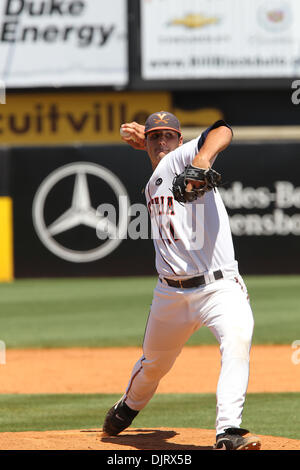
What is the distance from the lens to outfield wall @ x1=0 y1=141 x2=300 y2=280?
15.7 metres

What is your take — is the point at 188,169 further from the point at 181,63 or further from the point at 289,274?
the point at 181,63

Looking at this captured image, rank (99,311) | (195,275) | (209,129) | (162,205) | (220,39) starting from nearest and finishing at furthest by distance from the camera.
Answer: (209,129), (195,275), (162,205), (99,311), (220,39)

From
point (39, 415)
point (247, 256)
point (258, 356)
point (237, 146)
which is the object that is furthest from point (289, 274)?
point (39, 415)

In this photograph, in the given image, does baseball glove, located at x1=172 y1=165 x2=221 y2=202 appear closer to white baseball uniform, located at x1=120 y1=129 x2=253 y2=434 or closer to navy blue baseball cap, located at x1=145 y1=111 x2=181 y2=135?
white baseball uniform, located at x1=120 y1=129 x2=253 y2=434

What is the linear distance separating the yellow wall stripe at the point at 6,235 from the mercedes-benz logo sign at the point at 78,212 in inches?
16.4

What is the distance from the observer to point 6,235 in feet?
52.0

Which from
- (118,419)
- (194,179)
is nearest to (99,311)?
(118,419)

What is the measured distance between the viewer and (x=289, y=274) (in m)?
16.0

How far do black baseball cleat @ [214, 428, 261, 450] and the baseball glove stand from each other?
117cm

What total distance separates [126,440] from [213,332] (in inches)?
36.7

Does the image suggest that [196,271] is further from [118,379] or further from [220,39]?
[220,39]

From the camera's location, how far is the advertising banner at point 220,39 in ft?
61.3

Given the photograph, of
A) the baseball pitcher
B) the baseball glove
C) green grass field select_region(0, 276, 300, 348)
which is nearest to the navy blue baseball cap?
the baseball pitcher
